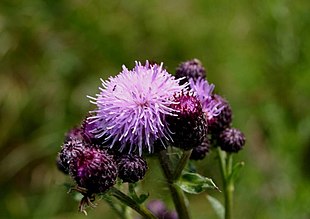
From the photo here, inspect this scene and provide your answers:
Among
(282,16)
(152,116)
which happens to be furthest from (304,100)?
(152,116)

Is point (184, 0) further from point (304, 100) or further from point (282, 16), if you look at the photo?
point (304, 100)

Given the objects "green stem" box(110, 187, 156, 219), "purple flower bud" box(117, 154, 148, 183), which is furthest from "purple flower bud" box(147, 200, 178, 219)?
"purple flower bud" box(117, 154, 148, 183)

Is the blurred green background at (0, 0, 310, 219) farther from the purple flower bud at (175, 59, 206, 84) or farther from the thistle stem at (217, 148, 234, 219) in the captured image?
the purple flower bud at (175, 59, 206, 84)

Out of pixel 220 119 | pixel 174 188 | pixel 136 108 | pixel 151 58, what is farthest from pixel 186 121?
pixel 151 58

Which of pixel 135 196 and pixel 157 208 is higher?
pixel 157 208

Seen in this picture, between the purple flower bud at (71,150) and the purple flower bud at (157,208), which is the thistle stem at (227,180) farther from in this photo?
the purple flower bud at (71,150)

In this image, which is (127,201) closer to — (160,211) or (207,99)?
(207,99)
